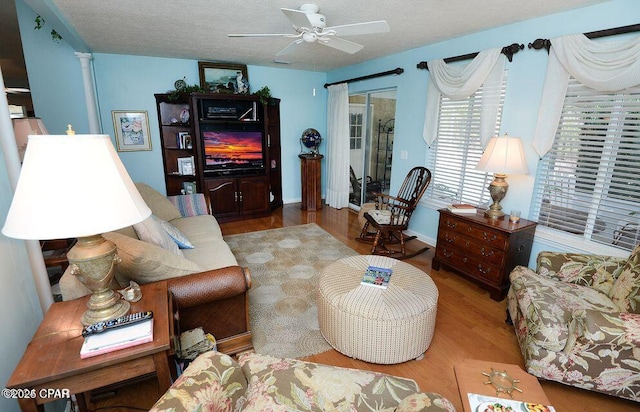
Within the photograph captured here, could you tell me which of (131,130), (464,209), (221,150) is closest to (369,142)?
(221,150)

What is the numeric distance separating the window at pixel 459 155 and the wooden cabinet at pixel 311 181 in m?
2.01

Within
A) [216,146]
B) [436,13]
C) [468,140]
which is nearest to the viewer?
[436,13]

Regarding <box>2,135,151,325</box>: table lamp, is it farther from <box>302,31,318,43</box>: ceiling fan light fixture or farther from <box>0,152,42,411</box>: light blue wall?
<box>302,31,318,43</box>: ceiling fan light fixture

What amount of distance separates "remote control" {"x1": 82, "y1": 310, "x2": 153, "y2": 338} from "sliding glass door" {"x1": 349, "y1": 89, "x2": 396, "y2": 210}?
443 centimetres

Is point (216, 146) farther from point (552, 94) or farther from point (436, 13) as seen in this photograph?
point (552, 94)

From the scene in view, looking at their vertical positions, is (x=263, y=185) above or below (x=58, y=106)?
below

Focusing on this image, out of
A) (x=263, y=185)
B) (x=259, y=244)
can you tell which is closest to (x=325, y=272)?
(x=259, y=244)

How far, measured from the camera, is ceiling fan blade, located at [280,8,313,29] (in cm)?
204

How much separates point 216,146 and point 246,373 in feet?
13.7

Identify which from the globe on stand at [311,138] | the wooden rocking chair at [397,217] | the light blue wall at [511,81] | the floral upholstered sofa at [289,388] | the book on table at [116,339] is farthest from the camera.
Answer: the globe on stand at [311,138]

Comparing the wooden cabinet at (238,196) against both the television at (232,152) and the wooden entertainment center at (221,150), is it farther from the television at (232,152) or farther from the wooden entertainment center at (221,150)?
the television at (232,152)

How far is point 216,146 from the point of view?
187 inches

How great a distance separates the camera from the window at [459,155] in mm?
3348

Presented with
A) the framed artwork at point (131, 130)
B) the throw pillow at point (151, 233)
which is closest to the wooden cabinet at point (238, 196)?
the framed artwork at point (131, 130)
